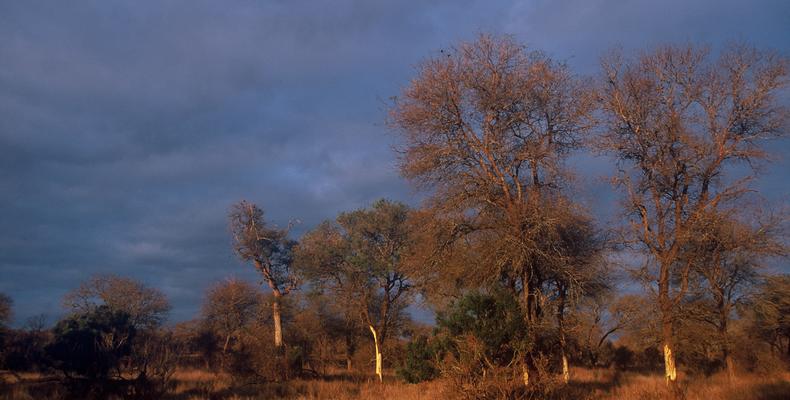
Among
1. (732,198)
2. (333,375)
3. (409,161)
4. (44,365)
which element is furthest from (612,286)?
(44,365)

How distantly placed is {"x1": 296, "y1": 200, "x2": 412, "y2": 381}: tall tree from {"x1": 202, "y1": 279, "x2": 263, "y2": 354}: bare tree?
753 inches

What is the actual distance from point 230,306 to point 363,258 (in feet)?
79.8

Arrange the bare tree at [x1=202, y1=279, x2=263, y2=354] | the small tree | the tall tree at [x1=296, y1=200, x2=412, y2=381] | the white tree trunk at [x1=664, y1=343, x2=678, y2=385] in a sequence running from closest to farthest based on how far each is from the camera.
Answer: the white tree trunk at [x1=664, y1=343, x2=678, y2=385]
the small tree
the tall tree at [x1=296, y1=200, x2=412, y2=381]
the bare tree at [x1=202, y1=279, x2=263, y2=354]

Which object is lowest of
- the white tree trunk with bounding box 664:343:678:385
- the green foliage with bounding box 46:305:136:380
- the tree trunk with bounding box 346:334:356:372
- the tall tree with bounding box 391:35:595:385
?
the tree trunk with bounding box 346:334:356:372

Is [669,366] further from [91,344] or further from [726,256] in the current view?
[91,344]

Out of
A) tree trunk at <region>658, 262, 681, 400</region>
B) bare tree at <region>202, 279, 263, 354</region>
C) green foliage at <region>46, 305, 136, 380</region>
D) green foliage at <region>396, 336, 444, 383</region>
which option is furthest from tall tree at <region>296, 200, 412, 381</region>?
bare tree at <region>202, 279, 263, 354</region>

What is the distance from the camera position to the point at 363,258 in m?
29.6

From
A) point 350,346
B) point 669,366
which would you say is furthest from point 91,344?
point 350,346

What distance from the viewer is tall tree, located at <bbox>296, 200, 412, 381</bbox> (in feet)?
95.5

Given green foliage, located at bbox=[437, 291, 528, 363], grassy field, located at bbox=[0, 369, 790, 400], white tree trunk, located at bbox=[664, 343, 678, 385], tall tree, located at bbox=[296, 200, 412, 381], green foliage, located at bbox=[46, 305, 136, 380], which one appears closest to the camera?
green foliage, located at bbox=[437, 291, 528, 363]

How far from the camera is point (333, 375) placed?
28.4 metres

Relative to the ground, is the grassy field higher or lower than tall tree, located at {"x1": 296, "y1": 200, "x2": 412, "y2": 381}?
lower

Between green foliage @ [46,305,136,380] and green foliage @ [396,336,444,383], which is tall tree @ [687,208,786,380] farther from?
green foliage @ [46,305,136,380]

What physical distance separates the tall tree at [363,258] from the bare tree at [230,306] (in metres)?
19.1
